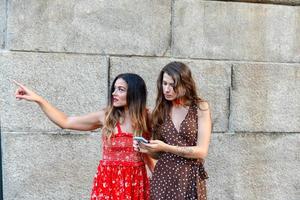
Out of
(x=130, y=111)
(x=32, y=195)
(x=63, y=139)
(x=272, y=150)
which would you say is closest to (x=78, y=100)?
(x=63, y=139)

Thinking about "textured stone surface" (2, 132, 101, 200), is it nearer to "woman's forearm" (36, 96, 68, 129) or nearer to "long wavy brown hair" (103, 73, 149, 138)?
"woman's forearm" (36, 96, 68, 129)

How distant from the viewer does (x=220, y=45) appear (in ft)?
22.8

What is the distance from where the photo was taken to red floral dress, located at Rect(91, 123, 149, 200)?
16.6 feet

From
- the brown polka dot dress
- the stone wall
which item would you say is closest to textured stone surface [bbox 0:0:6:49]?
the stone wall

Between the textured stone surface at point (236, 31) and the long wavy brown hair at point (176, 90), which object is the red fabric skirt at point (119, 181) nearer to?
the long wavy brown hair at point (176, 90)

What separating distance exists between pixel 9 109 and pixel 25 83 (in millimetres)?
282

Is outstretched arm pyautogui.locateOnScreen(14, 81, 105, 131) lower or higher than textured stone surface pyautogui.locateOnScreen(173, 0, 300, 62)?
lower

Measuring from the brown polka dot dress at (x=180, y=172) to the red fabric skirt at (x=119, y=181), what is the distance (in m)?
0.15

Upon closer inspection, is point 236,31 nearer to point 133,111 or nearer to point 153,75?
point 153,75

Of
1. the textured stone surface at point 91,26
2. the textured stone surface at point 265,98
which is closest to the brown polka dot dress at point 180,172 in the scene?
the textured stone surface at point 91,26

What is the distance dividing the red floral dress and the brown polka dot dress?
177 millimetres

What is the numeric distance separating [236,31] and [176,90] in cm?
222

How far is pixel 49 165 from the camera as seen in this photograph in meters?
6.46

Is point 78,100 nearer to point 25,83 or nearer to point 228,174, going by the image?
point 25,83
